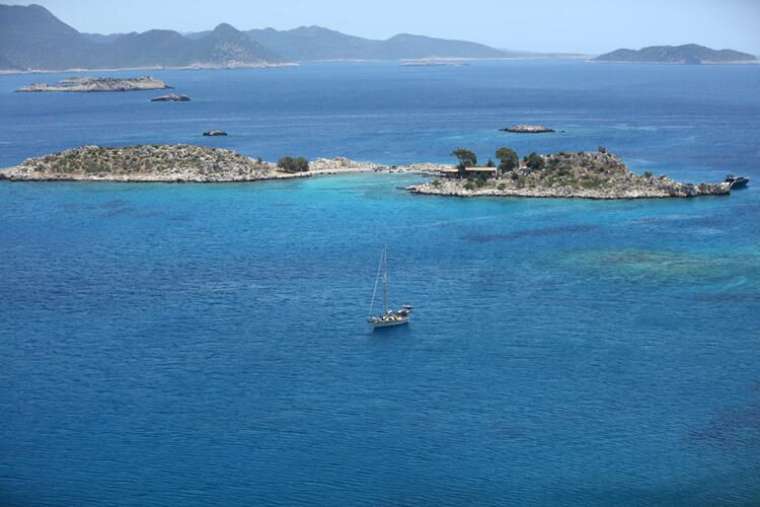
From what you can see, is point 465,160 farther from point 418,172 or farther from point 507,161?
point 418,172

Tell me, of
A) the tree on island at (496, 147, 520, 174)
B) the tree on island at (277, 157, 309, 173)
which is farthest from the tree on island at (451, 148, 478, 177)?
the tree on island at (277, 157, 309, 173)

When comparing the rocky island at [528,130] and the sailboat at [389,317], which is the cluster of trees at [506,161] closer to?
the sailboat at [389,317]

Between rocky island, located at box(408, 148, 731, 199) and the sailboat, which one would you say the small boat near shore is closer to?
rocky island, located at box(408, 148, 731, 199)

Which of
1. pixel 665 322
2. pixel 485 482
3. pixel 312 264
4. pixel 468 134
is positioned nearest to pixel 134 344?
pixel 312 264

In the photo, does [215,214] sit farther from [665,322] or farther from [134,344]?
[665,322]

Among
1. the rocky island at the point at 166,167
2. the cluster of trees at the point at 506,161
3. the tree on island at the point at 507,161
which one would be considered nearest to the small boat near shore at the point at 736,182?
the cluster of trees at the point at 506,161

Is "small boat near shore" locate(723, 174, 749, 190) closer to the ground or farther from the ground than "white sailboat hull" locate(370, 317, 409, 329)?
farther from the ground


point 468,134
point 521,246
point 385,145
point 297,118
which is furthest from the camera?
point 297,118
